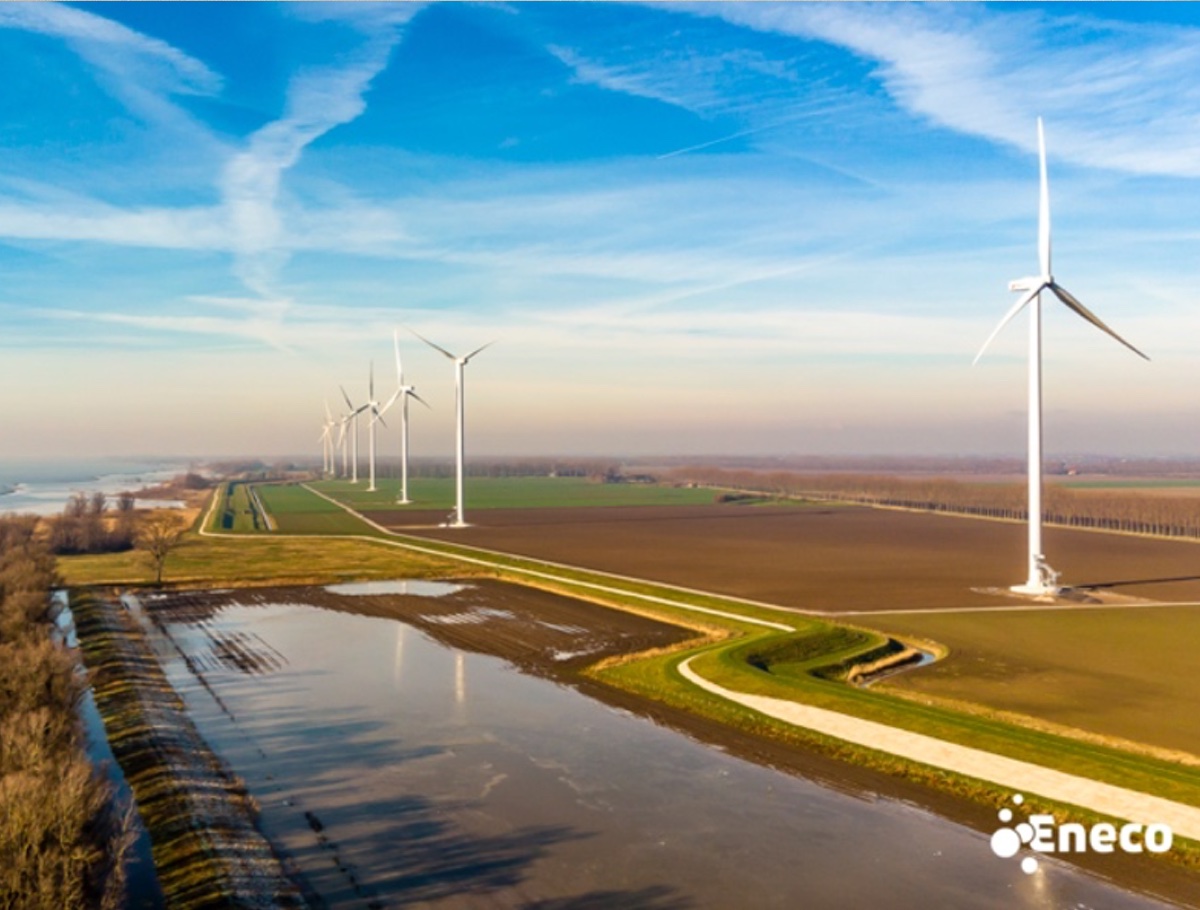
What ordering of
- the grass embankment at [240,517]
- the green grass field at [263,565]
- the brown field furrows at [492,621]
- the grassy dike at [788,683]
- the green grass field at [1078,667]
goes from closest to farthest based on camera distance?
the grassy dike at [788,683] < the green grass field at [1078,667] < the brown field furrows at [492,621] < the green grass field at [263,565] < the grass embankment at [240,517]

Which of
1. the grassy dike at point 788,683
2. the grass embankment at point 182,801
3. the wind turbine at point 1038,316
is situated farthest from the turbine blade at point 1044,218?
the grass embankment at point 182,801

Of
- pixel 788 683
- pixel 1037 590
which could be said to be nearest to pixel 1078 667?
pixel 788 683

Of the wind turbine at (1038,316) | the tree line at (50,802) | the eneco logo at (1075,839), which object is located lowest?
the eneco logo at (1075,839)

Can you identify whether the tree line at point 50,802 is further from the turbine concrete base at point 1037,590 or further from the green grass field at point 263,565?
the turbine concrete base at point 1037,590

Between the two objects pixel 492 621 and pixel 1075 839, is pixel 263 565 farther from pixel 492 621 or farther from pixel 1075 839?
pixel 1075 839

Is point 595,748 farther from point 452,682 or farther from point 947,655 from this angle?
point 947,655

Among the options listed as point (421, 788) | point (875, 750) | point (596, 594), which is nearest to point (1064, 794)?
point (875, 750)

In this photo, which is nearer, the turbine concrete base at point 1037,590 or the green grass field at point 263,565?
the turbine concrete base at point 1037,590
